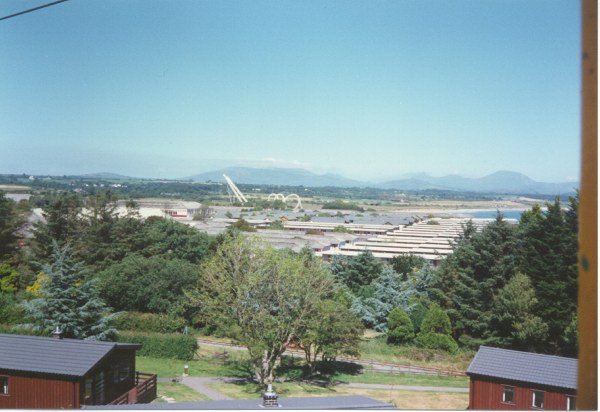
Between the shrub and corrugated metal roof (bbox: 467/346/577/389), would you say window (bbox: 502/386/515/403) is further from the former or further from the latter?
the shrub

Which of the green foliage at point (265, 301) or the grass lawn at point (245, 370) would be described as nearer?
the green foliage at point (265, 301)

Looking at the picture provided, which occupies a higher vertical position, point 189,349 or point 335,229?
point 335,229

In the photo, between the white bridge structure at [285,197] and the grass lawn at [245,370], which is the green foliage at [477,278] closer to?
the grass lawn at [245,370]

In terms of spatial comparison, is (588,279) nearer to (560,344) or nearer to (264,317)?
(264,317)

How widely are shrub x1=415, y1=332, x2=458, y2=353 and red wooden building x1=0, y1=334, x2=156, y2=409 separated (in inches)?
207

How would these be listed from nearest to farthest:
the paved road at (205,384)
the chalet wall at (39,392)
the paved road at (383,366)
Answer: the chalet wall at (39,392) < the paved road at (205,384) < the paved road at (383,366)

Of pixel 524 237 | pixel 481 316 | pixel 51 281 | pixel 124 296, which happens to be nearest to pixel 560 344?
pixel 481 316

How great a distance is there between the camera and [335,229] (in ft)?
48.9

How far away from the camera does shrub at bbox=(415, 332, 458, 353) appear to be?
8.24 meters

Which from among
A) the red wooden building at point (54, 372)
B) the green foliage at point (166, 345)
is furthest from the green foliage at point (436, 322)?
the red wooden building at point (54, 372)

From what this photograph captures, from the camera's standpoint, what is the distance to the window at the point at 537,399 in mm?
4461

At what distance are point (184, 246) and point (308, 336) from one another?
18.8 feet

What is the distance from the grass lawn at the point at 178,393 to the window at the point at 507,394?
319cm

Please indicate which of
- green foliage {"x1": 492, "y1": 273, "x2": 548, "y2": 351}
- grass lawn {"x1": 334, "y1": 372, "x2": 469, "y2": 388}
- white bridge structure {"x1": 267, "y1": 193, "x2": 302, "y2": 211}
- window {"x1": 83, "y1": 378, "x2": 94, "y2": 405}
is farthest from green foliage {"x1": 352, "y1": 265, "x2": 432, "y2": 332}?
white bridge structure {"x1": 267, "y1": 193, "x2": 302, "y2": 211}
